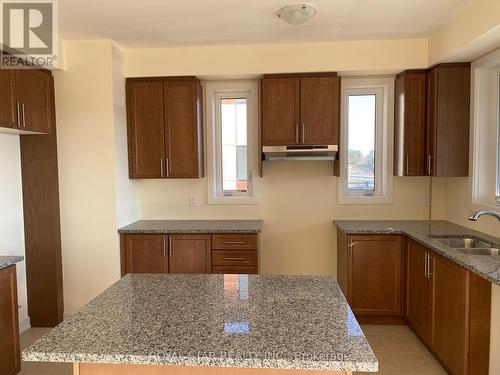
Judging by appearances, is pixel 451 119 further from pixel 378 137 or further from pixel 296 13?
pixel 296 13

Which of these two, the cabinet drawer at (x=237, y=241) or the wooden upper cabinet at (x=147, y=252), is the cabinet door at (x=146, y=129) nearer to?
the wooden upper cabinet at (x=147, y=252)

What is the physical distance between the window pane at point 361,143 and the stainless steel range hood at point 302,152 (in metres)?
0.46

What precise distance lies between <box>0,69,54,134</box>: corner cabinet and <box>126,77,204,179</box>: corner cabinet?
27.7 inches

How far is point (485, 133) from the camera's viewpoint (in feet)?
9.93

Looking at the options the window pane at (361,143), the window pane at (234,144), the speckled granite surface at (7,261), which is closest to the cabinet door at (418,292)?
the window pane at (361,143)

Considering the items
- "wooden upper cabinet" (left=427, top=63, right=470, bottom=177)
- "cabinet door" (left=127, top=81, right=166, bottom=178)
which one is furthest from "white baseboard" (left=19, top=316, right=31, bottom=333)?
"wooden upper cabinet" (left=427, top=63, right=470, bottom=177)

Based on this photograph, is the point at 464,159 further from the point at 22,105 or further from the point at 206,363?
the point at 22,105

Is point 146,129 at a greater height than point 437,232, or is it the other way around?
point 146,129

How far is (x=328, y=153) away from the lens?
334cm

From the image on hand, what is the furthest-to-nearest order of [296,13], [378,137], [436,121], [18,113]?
[378,137] → [436,121] → [18,113] → [296,13]

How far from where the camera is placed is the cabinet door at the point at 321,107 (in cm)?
335

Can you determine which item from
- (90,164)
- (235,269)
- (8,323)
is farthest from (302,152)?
(8,323)

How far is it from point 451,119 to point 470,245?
1103 millimetres
